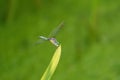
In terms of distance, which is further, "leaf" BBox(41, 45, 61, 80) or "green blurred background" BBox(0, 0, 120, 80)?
"green blurred background" BBox(0, 0, 120, 80)

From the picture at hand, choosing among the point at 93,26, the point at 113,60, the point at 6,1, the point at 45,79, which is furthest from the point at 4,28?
the point at 45,79

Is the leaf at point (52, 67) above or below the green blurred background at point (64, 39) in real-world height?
below

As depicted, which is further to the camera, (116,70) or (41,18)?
(41,18)

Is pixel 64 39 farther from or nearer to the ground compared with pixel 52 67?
farther from the ground

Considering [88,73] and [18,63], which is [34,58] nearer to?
[18,63]

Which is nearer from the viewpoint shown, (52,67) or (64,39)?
(52,67)

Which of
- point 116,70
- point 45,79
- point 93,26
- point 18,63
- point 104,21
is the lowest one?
point 45,79

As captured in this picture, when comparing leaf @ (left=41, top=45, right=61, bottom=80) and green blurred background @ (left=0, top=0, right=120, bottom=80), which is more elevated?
green blurred background @ (left=0, top=0, right=120, bottom=80)

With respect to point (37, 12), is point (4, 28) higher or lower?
lower
